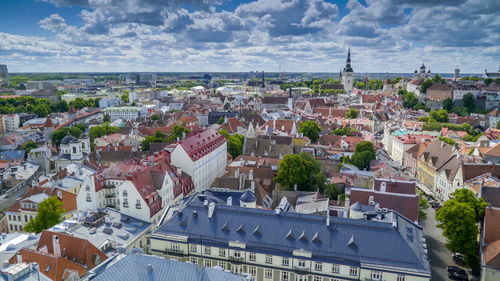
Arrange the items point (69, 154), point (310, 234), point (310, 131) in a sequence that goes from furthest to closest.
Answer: point (310, 131)
point (69, 154)
point (310, 234)

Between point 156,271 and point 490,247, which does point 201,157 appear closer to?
point 156,271

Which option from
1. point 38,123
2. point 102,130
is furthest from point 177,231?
point 38,123

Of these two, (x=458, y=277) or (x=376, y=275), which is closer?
(x=376, y=275)

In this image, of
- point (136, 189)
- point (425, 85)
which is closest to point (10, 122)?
point (136, 189)

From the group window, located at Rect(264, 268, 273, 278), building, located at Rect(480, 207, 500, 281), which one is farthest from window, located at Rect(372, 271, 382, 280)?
building, located at Rect(480, 207, 500, 281)

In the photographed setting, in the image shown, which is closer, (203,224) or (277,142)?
(203,224)

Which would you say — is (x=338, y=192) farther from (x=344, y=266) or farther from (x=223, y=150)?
(x=223, y=150)
